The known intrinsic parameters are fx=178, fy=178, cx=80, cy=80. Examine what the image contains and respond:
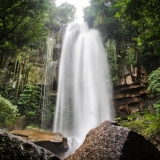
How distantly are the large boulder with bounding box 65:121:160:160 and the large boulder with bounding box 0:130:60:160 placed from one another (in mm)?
991

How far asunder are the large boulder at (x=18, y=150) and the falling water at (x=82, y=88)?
10654 mm

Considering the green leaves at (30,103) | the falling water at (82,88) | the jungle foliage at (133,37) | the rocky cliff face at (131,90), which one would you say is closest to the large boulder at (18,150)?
the jungle foliage at (133,37)

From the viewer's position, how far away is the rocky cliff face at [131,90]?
48.4ft

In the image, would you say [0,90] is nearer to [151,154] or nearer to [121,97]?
[121,97]

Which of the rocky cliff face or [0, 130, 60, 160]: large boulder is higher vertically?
the rocky cliff face

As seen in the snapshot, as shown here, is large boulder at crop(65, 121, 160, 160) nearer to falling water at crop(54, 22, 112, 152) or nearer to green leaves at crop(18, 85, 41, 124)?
falling water at crop(54, 22, 112, 152)

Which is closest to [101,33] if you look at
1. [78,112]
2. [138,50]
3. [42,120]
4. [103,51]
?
[103,51]

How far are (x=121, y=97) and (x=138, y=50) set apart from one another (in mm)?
4328

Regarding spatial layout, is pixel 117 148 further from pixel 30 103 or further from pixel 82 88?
pixel 82 88

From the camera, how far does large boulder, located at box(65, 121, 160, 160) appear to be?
3812mm

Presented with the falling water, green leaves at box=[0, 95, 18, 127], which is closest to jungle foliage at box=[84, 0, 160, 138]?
the falling water

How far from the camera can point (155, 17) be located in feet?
25.3

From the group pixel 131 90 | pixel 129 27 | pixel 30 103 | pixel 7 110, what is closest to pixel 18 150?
pixel 7 110

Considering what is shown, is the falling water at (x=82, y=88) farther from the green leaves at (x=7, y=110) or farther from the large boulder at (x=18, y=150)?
the large boulder at (x=18, y=150)
